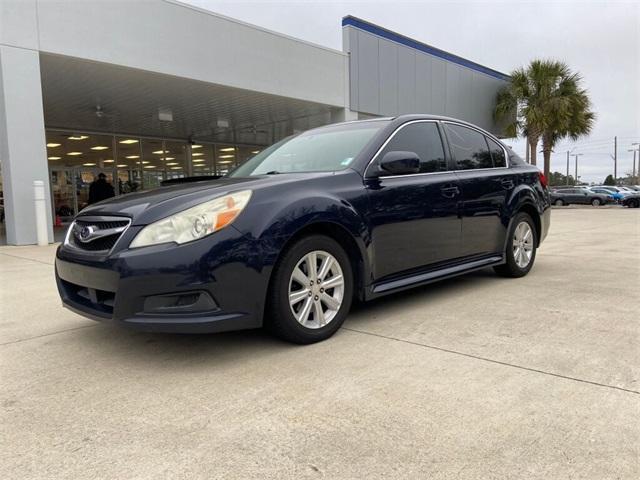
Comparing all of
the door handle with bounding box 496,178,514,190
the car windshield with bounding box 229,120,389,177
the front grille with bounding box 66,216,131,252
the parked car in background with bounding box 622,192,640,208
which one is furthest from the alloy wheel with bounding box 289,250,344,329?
the parked car in background with bounding box 622,192,640,208

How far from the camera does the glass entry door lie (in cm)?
1866

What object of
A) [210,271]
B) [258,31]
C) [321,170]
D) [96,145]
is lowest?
[210,271]

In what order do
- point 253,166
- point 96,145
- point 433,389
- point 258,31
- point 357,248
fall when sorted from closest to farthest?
point 433,389 → point 357,248 → point 253,166 → point 258,31 → point 96,145

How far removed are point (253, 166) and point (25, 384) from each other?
7.80 feet

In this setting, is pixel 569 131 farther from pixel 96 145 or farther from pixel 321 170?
pixel 321 170

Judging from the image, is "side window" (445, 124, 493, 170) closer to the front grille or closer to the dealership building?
the front grille

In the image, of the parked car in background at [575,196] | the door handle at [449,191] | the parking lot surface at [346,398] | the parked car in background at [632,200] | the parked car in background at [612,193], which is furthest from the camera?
the parked car in background at [575,196]

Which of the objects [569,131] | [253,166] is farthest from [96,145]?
[569,131]

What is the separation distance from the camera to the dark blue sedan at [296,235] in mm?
2875

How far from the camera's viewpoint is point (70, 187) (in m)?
19.1

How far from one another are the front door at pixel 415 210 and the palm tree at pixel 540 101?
2111cm

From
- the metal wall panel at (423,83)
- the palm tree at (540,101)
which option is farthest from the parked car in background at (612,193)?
the metal wall panel at (423,83)

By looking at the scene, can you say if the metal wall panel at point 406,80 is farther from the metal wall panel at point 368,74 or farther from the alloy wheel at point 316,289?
the alloy wheel at point 316,289

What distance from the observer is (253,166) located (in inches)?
174
